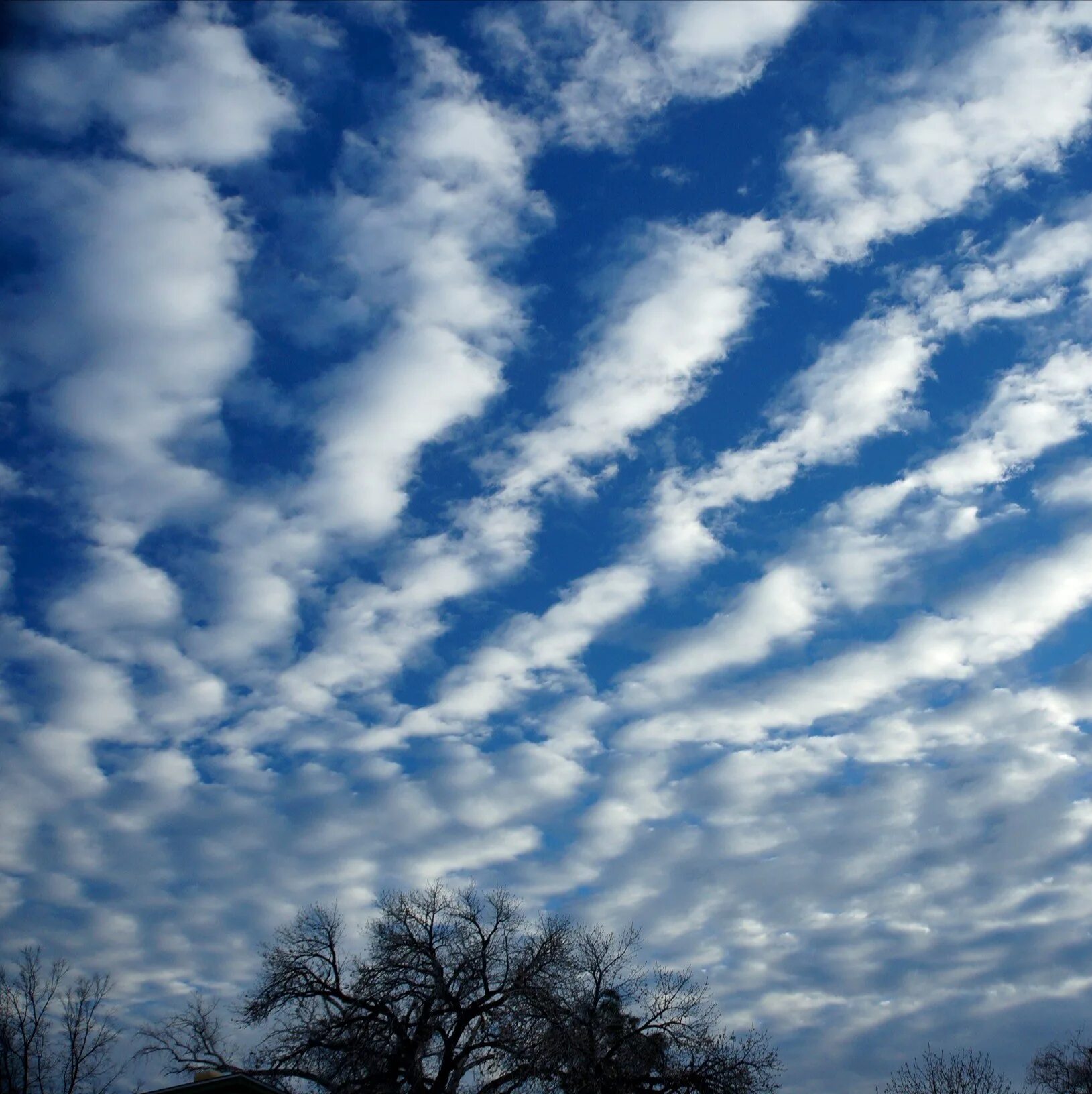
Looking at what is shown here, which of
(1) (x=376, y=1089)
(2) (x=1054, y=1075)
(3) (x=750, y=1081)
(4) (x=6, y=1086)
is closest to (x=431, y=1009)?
(1) (x=376, y=1089)

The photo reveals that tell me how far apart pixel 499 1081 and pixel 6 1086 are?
18.0 meters

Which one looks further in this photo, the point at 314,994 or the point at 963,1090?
the point at 963,1090

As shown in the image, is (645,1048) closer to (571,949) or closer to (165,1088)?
(571,949)

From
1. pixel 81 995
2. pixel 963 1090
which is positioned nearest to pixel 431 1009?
pixel 81 995

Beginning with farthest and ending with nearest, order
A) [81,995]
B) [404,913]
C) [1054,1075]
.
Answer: [1054,1075] < [81,995] < [404,913]

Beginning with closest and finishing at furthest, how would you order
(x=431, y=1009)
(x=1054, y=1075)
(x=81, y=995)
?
1. (x=431, y=1009)
2. (x=81, y=995)
3. (x=1054, y=1075)

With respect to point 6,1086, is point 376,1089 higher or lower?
lower

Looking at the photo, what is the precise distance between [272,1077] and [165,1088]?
362 inches

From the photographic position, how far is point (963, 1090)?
43.6 metres

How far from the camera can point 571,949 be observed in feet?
127

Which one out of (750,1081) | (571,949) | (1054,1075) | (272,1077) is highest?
(571,949)

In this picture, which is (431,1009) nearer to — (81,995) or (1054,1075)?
(81,995)

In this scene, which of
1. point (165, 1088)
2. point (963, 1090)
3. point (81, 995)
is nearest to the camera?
point (165, 1088)

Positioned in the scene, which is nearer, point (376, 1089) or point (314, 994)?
point (376, 1089)
